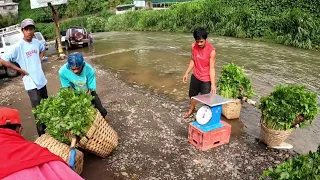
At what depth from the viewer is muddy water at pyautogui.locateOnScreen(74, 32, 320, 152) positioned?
753 centimetres

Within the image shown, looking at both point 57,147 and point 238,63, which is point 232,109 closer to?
point 57,147

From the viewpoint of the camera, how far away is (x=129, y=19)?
2786 centimetres

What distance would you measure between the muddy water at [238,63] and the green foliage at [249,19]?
4.75 feet

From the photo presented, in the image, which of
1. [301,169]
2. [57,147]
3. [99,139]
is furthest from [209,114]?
[57,147]

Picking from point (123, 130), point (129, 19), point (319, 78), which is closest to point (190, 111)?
point (123, 130)

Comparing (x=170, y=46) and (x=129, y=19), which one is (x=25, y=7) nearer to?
(x=129, y=19)

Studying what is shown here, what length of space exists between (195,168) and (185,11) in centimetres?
1985

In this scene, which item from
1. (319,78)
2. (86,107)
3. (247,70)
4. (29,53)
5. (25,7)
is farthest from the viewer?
(25,7)

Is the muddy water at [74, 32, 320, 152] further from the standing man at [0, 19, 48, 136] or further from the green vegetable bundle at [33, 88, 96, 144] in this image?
the standing man at [0, 19, 48, 136]

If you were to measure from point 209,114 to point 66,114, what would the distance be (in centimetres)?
212

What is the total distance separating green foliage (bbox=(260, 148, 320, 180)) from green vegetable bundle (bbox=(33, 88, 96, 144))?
226 cm

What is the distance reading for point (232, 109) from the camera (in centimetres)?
577

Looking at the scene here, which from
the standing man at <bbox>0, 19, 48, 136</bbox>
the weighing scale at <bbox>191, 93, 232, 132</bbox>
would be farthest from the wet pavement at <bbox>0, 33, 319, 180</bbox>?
the standing man at <bbox>0, 19, 48, 136</bbox>

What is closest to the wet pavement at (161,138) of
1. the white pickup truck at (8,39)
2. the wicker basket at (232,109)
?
the wicker basket at (232,109)
